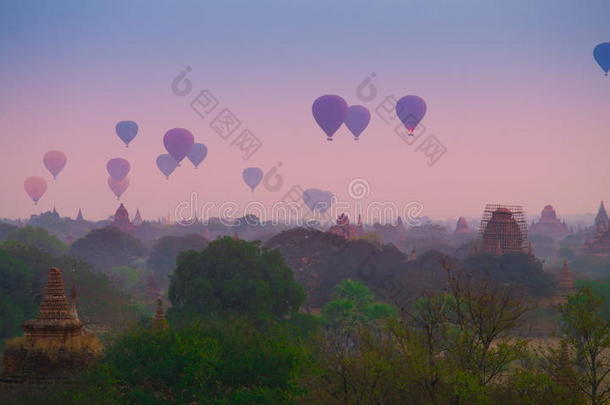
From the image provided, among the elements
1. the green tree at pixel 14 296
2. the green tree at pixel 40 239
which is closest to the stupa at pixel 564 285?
the green tree at pixel 14 296

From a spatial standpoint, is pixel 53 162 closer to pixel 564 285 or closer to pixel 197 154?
pixel 197 154

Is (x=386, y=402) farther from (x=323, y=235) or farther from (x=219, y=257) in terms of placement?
(x=323, y=235)

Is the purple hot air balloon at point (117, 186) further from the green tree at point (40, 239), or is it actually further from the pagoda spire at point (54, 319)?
the pagoda spire at point (54, 319)

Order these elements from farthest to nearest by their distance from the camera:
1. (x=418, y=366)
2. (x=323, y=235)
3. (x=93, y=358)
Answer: (x=323, y=235) < (x=93, y=358) < (x=418, y=366)

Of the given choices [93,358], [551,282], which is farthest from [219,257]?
[551,282]

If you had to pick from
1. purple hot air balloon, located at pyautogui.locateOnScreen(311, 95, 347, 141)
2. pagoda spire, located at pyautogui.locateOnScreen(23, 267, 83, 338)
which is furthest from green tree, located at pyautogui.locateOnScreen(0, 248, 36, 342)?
purple hot air balloon, located at pyautogui.locateOnScreen(311, 95, 347, 141)

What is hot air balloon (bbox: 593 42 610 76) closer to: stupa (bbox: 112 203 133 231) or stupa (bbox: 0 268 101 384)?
stupa (bbox: 0 268 101 384)
